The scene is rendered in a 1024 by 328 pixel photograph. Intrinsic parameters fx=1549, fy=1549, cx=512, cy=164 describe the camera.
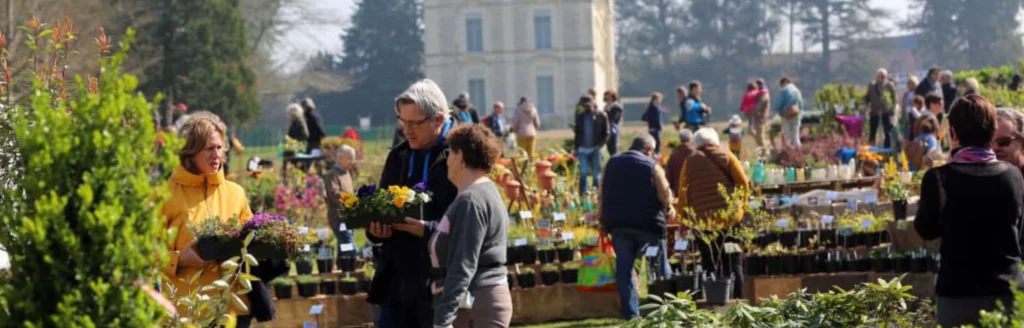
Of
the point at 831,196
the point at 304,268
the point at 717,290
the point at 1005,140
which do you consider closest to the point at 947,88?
the point at 831,196

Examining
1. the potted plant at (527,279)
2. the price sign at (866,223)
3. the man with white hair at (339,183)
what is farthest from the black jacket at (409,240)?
the price sign at (866,223)

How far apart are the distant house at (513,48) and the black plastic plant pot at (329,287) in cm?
5177

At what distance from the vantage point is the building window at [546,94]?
62906 millimetres

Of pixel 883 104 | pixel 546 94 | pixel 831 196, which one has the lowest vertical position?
pixel 831 196

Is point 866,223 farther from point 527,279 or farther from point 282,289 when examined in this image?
point 282,289

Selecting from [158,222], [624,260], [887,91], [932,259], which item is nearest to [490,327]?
[158,222]

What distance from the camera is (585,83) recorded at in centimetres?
6244

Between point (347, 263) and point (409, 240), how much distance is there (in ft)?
16.7

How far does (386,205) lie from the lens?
5082mm

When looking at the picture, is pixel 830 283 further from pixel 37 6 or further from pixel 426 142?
pixel 37 6

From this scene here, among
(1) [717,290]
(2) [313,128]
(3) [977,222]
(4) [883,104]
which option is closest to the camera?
(3) [977,222]

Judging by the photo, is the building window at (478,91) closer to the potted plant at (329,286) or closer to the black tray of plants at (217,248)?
the potted plant at (329,286)

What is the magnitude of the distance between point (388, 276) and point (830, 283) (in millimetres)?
5363

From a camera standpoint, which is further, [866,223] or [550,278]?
[866,223]
